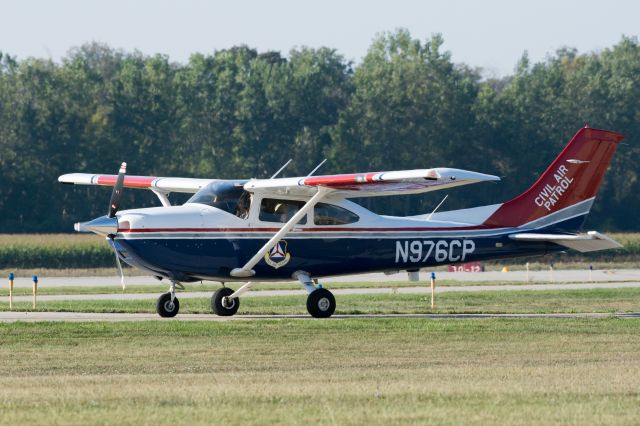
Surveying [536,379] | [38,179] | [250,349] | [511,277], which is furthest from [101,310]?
[38,179]

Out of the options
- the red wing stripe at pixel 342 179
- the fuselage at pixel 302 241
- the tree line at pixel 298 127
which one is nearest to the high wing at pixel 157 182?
the fuselage at pixel 302 241

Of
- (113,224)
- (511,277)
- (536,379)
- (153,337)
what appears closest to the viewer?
(536,379)

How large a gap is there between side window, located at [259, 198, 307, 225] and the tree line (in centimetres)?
5185

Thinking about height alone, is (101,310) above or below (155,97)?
below

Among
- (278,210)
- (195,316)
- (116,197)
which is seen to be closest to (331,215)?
(278,210)

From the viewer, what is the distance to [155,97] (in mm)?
84750

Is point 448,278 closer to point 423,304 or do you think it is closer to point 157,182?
point 423,304

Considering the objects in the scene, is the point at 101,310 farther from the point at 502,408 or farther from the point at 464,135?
the point at 464,135

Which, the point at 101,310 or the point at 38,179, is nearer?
the point at 101,310

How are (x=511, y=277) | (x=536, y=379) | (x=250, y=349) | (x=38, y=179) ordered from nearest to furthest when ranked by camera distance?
(x=536, y=379) < (x=250, y=349) < (x=511, y=277) < (x=38, y=179)

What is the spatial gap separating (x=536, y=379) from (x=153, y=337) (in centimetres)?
699

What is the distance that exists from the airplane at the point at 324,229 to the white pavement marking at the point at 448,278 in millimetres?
15056

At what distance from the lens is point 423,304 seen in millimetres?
29016

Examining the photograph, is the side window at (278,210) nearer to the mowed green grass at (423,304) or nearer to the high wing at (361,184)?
the high wing at (361,184)
